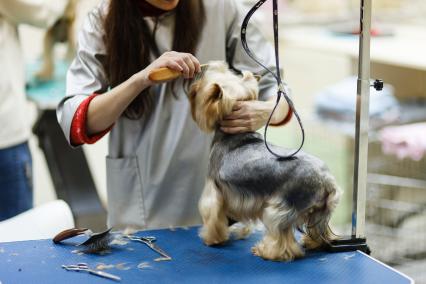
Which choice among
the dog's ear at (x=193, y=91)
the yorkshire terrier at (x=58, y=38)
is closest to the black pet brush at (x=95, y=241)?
the dog's ear at (x=193, y=91)

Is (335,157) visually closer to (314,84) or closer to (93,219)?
(314,84)

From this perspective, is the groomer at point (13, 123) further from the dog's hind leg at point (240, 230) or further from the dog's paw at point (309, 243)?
the dog's paw at point (309, 243)

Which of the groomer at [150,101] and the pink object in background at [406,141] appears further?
the pink object in background at [406,141]

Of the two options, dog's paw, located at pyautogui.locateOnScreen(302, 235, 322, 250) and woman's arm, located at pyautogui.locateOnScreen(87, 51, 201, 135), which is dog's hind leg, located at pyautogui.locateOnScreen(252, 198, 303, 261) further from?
woman's arm, located at pyautogui.locateOnScreen(87, 51, 201, 135)

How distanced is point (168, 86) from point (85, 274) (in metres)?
0.48

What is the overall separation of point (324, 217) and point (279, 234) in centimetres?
9

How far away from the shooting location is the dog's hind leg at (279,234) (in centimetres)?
123

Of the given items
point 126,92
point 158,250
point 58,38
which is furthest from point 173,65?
point 58,38

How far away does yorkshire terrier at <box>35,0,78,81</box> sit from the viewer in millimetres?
2676

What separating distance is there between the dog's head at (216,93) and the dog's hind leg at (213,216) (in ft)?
0.41

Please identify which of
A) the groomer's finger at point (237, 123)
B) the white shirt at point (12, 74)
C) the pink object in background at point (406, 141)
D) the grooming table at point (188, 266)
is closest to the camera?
the grooming table at point (188, 266)

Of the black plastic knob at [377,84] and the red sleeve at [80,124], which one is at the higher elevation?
the black plastic knob at [377,84]

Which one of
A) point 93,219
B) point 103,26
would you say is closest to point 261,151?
point 103,26

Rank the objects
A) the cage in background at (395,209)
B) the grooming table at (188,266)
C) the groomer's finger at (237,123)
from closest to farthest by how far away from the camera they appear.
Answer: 1. the grooming table at (188,266)
2. the groomer's finger at (237,123)
3. the cage in background at (395,209)
